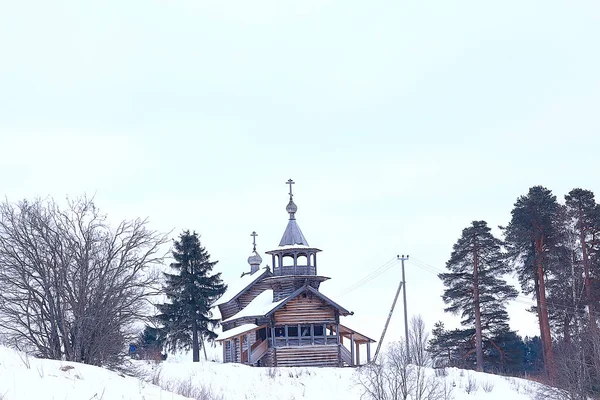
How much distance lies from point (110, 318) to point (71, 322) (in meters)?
1.33

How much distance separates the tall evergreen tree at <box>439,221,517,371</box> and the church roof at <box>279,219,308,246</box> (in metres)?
9.54

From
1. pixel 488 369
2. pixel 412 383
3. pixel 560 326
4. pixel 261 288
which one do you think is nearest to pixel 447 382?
pixel 412 383

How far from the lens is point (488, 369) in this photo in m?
54.4

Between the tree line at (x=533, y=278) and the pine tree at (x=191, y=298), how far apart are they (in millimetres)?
19029

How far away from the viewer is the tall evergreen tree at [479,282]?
49.1m

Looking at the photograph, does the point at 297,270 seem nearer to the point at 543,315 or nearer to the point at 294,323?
the point at 294,323

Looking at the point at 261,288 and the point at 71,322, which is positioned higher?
the point at 261,288

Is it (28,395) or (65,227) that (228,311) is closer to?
(65,227)

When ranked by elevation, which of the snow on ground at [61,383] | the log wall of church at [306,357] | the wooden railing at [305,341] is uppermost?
the wooden railing at [305,341]

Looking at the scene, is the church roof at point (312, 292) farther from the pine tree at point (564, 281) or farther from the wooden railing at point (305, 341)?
the pine tree at point (564, 281)

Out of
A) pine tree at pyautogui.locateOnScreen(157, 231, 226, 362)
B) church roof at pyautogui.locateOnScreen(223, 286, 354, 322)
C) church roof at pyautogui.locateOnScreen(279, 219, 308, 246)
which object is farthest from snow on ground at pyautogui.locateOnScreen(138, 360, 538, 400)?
pine tree at pyautogui.locateOnScreen(157, 231, 226, 362)

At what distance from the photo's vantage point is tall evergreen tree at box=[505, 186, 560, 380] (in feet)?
147

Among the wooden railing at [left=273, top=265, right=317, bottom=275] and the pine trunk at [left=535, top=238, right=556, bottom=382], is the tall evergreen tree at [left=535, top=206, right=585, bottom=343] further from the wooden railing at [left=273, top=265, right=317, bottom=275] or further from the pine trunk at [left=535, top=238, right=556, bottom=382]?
the wooden railing at [left=273, top=265, right=317, bottom=275]

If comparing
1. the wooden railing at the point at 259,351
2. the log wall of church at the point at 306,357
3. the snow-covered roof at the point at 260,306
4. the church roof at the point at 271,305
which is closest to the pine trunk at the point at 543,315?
the church roof at the point at 271,305
